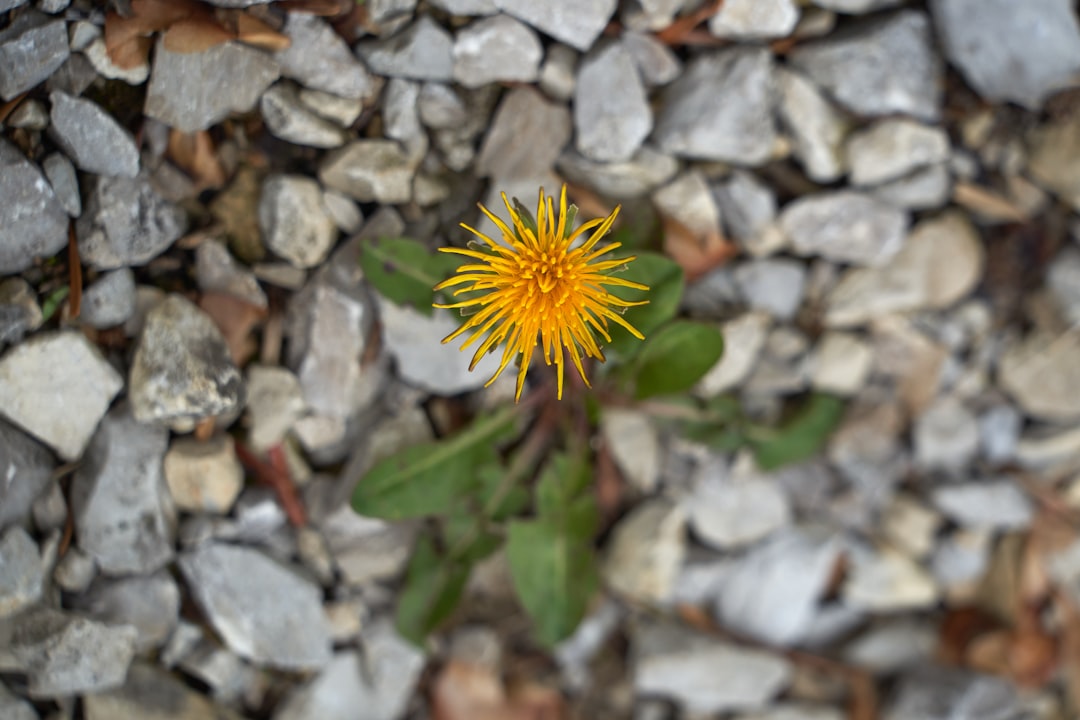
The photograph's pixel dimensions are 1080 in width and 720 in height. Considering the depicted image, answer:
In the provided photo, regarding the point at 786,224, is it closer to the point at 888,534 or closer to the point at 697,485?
the point at 697,485

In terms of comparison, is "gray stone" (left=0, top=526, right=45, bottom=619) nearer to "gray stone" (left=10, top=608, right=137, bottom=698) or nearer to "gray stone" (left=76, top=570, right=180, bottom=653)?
"gray stone" (left=10, top=608, right=137, bottom=698)

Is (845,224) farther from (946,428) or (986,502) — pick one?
(986,502)

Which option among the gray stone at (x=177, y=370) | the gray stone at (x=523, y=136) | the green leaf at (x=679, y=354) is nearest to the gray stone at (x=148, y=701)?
the gray stone at (x=177, y=370)

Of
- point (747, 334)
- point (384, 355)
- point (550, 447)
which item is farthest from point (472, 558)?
point (747, 334)

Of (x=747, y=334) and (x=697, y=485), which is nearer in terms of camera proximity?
(x=747, y=334)

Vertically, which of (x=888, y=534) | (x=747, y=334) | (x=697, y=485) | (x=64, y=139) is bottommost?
(x=888, y=534)

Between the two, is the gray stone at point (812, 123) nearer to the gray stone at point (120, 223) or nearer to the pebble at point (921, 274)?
the pebble at point (921, 274)
